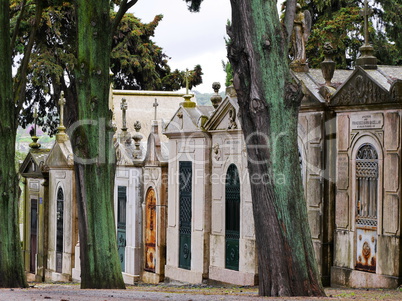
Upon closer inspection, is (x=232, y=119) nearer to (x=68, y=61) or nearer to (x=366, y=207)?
(x=366, y=207)

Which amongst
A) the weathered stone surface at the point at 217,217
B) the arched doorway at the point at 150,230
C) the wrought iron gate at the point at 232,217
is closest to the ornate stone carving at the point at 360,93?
the wrought iron gate at the point at 232,217

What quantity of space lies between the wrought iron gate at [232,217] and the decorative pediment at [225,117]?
0.77 meters

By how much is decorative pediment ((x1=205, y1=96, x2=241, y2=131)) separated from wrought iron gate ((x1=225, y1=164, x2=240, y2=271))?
2.53 ft

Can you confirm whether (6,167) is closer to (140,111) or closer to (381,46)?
(140,111)

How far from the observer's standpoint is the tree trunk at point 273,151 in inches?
339

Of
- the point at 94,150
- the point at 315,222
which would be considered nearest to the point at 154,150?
the point at 315,222

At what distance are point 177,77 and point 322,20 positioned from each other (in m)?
8.06

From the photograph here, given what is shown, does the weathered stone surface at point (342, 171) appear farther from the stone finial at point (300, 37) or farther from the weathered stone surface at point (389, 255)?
the stone finial at point (300, 37)

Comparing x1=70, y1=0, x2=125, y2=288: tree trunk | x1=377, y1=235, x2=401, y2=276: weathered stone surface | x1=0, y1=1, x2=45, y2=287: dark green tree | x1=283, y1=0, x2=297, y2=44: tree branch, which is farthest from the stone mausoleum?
x1=0, y1=1, x2=45, y2=287: dark green tree

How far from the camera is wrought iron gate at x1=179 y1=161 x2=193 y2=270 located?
16469mm

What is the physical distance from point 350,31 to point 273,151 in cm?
1596

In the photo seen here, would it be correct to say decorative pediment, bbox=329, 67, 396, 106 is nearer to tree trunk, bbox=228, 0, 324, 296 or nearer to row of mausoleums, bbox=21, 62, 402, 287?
row of mausoleums, bbox=21, 62, 402, 287

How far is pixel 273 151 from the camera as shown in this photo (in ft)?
28.3

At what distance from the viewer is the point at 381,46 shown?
81.1ft
